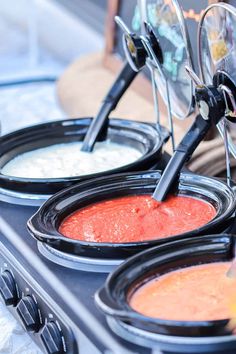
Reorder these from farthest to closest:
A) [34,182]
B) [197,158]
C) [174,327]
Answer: [197,158]
[34,182]
[174,327]

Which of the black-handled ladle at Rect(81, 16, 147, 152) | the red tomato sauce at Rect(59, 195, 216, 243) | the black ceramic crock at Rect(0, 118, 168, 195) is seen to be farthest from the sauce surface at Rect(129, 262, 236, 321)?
the black-handled ladle at Rect(81, 16, 147, 152)

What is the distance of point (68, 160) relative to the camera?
5.11 ft

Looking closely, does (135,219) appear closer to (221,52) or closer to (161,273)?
(161,273)

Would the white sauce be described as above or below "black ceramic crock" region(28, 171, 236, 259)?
below

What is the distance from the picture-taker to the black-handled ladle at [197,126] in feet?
3.95

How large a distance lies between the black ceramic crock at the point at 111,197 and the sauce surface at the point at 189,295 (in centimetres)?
7

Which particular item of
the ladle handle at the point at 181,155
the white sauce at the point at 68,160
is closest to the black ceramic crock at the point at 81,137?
the white sauce at the point at 68,160

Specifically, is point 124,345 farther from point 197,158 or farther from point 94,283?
point 197,158

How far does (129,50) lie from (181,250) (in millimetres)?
512

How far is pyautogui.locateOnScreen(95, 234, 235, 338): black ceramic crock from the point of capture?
961mm

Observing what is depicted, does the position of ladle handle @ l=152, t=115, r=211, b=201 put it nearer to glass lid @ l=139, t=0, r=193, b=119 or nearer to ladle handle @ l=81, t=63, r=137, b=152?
glass lid @ l=139, t=0, r=193, b=119

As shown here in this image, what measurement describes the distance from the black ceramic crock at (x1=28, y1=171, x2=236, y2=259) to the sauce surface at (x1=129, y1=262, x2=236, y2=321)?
0.07 metres

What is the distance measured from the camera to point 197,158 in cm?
168

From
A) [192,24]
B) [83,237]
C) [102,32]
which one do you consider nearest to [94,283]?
[83,237]
